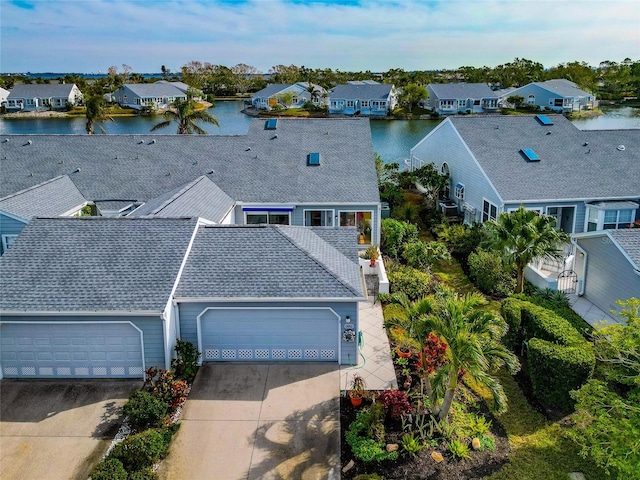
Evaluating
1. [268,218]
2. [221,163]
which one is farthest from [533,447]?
[221,163]

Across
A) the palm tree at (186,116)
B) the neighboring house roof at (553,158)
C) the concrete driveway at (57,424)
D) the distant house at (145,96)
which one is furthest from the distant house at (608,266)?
the distant house at (145,96)

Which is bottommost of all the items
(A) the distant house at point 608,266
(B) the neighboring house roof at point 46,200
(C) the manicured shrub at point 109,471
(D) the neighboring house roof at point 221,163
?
(C) the manicured shrub at point 109,471

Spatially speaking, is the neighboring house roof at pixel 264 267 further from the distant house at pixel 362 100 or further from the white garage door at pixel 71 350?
the distant house at pixel 362 100

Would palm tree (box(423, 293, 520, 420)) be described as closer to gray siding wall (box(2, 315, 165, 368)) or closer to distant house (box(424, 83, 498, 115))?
gray siding wall (box(2, 315, 165, 368))

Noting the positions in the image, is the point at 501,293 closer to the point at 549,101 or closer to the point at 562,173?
the point at 562,173

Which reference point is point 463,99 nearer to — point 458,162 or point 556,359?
point 458,162

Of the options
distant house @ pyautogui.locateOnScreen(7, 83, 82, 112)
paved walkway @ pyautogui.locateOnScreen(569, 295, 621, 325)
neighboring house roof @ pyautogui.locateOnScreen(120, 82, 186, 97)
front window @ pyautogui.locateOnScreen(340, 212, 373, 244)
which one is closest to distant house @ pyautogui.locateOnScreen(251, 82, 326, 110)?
neighboring house roof @ pyautogui.locateOnScreen(120, 82, 186, 97)
